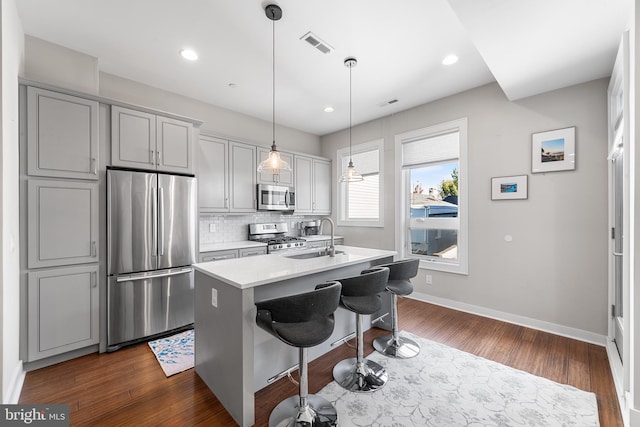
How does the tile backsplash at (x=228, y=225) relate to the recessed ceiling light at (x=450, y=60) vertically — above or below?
below

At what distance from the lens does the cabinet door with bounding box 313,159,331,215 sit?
5.16m

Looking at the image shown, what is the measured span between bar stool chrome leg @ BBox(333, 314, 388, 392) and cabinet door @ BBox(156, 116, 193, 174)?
8.52 feet

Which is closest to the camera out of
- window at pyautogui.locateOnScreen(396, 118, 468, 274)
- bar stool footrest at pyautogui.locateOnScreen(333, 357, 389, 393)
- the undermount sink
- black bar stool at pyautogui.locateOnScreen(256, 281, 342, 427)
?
black bar stool at pyautogui.locateOnScreen(256, 281, 342, 427)

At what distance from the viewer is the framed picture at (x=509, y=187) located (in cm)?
309

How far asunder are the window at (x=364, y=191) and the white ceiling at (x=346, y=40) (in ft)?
4.41

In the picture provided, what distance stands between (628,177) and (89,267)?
4308 mm

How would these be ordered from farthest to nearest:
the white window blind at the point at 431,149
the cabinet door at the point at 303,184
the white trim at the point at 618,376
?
the cabinet door at the point at 303,184
the white window blind at the point at 431,149
the white trim at the point at 618,376

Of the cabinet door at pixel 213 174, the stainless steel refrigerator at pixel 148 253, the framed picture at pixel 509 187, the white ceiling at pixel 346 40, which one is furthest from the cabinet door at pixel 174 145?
the framed picture at pixel 509 187

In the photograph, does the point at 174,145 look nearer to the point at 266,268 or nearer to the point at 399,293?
the point at 266,268

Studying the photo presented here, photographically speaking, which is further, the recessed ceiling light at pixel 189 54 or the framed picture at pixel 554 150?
the framed picture at pixel 554 150

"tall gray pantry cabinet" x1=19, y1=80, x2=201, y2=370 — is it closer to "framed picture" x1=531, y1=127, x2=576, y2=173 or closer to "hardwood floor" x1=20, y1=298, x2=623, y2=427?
"hardwood floor" x1=20, y1=298, x2=623, y2=427

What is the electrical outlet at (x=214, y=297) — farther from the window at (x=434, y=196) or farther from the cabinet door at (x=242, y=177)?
the window at (x=434, y=196)

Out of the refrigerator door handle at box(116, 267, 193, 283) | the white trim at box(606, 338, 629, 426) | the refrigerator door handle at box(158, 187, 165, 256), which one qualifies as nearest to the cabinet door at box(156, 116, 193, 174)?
the refrigerator door handle at box(158, 187, 165, 256)

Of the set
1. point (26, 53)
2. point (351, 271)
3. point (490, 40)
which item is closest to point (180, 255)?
point (351, 271)
